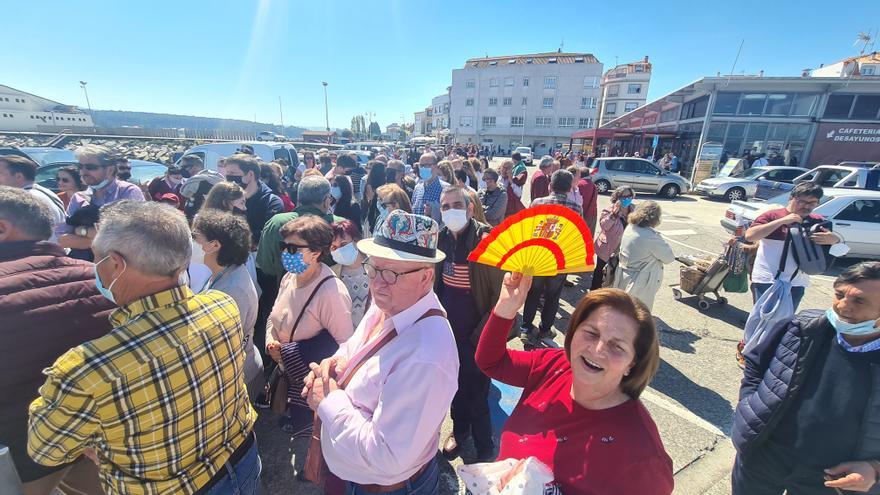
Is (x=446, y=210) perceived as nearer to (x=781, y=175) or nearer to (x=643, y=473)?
(x=643, y=473)

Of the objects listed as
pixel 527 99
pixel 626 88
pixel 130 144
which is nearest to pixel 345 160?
pixel 130 144

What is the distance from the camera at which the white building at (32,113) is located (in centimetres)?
4306

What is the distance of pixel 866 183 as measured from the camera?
1005cm

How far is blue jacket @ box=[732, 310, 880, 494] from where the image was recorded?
5.35 ft

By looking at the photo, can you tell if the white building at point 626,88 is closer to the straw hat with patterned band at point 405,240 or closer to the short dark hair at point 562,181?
the short dark hair at point 562,181

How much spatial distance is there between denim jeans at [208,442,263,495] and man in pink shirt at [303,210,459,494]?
1.66ft

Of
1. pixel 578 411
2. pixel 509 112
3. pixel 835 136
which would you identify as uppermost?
pixel 509 112

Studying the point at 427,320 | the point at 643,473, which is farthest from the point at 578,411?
the point at 427,320

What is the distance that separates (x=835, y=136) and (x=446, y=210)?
28.2 metres

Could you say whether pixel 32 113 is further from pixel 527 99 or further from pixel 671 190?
pixel 671 190

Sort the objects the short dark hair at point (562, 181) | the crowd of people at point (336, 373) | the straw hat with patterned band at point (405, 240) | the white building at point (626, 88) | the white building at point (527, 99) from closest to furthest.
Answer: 1. the crowd of people at point (336, 373)
2. the straw hat with patterned band at point (405, 240)
3. the short dark hair at point (562, 181)
4. the white building at point (527, 99)
5. the white building at point (626, 88)

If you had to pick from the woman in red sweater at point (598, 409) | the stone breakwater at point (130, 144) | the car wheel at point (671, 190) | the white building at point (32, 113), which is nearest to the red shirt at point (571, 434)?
the woman in red sweater at point (598, 409)

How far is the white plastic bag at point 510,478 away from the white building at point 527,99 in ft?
190

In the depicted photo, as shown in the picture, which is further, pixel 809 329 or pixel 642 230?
pixel 642 230
